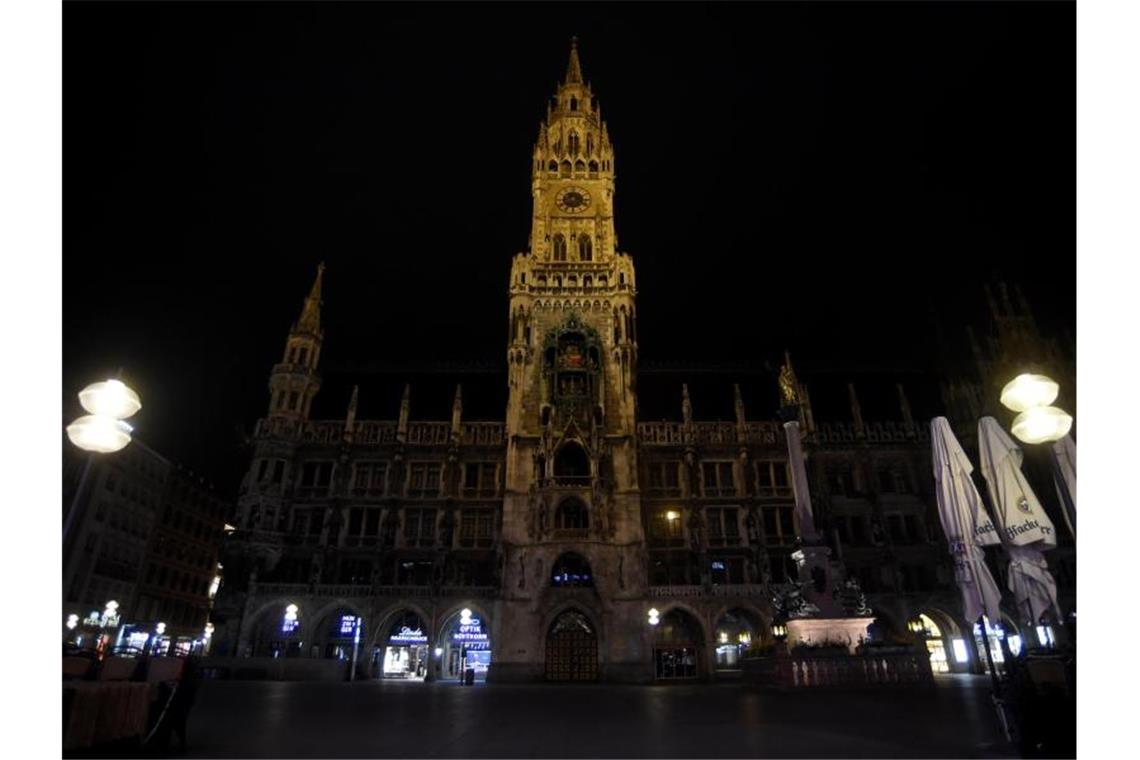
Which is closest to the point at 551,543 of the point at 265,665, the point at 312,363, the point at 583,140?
the point at 265,665

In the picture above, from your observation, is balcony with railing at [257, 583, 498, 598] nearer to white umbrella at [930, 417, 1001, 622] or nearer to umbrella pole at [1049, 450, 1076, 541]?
white umbrella at [930, 417, 1001, 622]

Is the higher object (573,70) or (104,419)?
(573,70)

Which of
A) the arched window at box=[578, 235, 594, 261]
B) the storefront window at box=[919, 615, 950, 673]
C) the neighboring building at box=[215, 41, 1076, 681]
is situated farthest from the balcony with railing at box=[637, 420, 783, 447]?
the arched window at box=[578, 235, 594, 261]

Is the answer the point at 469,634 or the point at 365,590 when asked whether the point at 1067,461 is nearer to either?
the point at 469,634

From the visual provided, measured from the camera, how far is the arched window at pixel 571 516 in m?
39.1

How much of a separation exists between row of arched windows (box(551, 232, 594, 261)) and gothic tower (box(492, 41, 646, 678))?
10 centimetres

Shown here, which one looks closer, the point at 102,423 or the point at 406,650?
the point at 102,423

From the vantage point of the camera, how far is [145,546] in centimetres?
5519

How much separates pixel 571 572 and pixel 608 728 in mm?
27908

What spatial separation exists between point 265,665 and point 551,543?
16923mm

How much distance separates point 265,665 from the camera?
32781mm

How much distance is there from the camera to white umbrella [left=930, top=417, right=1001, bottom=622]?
11.1m

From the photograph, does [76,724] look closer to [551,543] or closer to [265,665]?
[265,665]

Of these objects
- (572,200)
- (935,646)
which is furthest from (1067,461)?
(572,200)
